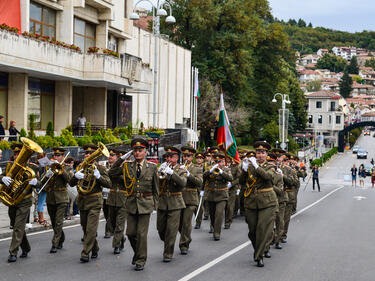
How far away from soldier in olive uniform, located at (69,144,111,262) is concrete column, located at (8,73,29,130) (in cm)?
1671

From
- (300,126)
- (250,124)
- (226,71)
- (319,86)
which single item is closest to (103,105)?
(226,71)

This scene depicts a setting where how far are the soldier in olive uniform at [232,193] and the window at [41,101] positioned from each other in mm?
13799

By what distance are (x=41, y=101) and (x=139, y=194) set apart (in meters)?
20.8

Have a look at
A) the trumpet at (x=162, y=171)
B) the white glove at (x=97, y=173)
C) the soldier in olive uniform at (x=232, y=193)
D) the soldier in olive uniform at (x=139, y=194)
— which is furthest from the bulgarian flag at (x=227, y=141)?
the soldier in olive uniform at (x=139, y=194)

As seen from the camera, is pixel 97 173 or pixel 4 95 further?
pixel 4 95

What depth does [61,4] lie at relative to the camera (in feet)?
96.8

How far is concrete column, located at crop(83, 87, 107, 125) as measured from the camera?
111 ft

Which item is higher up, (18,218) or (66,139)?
(66,139)

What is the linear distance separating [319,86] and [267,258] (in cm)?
16708

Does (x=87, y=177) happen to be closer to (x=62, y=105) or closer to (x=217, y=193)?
(x=217, y=193)

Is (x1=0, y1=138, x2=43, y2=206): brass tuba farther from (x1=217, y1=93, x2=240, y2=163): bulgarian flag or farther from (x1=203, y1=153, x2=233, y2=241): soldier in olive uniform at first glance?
(x1=217, y1=93, x2=240, y2=163): bulgarian flag

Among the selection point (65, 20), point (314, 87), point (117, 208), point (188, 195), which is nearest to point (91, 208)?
point (117, 208)

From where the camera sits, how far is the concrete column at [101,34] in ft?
110

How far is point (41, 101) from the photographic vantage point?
96.4ft
